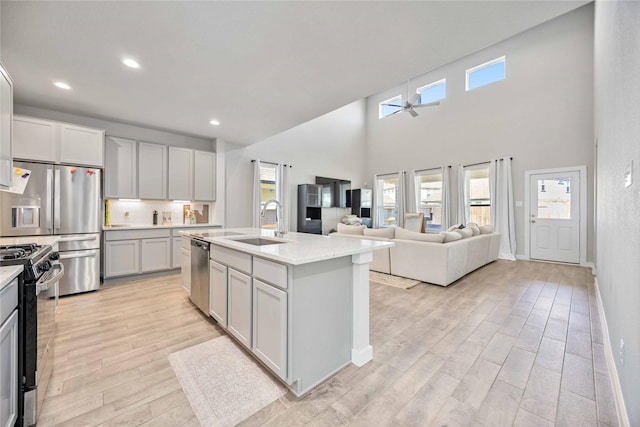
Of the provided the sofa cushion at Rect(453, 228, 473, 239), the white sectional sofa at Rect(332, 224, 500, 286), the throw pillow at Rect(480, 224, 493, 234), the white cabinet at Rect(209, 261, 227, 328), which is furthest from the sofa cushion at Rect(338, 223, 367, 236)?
the white cabinet at Rect(209, 261, 227, 328)

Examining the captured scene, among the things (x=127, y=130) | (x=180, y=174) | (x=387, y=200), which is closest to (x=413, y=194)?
(x=387, y=200)

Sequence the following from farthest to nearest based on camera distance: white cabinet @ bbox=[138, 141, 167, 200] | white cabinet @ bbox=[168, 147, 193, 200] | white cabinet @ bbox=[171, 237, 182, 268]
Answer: white cabinet @ bbox=[168, 147, 193, 200]
white cabinet @ bbox=[171, 237, 182, 268]
white cabinet @ bbox=[138, 141, 167, 200]

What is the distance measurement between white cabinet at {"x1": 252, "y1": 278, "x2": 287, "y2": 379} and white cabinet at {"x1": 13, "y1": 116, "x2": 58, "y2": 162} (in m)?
3.74

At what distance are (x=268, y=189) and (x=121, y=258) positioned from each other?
11.5 feet

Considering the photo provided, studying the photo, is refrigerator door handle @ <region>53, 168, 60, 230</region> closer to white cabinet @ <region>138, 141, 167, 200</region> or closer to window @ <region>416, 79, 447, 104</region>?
white cabinet @ <region>138, 141, 167, 200</region>

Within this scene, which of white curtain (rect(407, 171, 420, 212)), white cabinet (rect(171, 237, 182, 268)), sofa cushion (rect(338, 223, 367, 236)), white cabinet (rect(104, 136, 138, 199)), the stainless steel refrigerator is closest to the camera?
the stainless steel refrigerator

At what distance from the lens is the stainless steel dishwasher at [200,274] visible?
2.60 meters

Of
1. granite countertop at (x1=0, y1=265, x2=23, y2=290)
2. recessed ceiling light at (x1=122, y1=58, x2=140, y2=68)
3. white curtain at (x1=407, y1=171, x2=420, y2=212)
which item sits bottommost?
granite countertop at (x1=0, y1=265, x2=23, y2=290)

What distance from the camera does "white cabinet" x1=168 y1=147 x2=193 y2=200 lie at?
4652mm

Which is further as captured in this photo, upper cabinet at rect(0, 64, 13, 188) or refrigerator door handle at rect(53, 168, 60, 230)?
refrigerator door handle at rect(53, 168, 60, 230)

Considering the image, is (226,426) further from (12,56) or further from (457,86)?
(457,86)

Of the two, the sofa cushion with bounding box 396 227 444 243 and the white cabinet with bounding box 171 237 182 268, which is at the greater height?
the sofa cushion with bounding box 396 227 444 243

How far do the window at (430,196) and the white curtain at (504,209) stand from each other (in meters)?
1.42

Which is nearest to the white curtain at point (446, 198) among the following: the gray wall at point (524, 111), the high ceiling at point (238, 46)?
the gray wall at point (524, 111)
